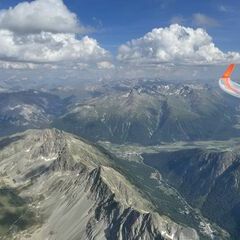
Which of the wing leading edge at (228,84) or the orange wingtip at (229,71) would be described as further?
the orange wingtip at (229,71)

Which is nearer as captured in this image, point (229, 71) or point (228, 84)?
point (229, 71)

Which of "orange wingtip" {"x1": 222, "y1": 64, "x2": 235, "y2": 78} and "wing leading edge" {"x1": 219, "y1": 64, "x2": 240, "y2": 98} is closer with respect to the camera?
"wing leading edge" {"x1": 219, "y1": 64, "x2": 240, "y2": 98}

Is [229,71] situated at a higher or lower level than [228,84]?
higher
